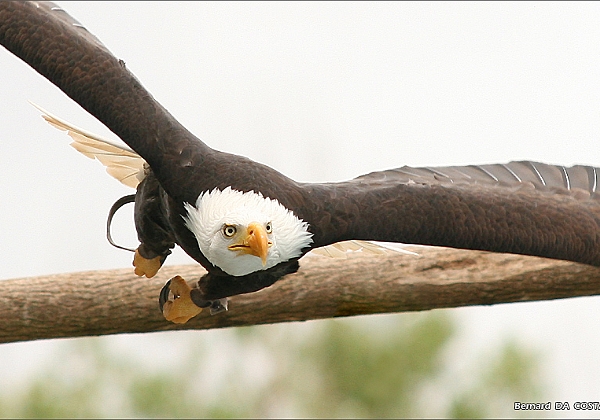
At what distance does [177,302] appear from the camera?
3.47 metres

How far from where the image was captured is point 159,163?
2777mm

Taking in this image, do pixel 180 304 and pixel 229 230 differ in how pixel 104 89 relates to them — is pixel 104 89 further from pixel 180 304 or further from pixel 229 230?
pixel 180 304

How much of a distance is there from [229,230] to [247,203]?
4.1 inches

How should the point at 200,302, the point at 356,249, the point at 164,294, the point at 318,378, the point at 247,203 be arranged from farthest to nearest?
1. the point at 318,378
2. the point at 356,249
3. the point at 164,294
4. the point at 200,302
5. the point at 247,203

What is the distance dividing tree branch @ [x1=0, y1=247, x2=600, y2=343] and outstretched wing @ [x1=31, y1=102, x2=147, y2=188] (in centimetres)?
40

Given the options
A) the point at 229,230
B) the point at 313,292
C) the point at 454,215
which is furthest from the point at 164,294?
the point at 454,215

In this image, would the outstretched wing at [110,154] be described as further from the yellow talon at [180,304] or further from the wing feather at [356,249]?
the wing feather at [356,249]

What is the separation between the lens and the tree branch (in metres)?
3.54

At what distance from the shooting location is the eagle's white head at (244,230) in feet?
8.54

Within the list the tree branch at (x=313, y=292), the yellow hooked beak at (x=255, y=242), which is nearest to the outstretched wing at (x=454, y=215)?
the yellow hooked beak at (x=255, y=242)

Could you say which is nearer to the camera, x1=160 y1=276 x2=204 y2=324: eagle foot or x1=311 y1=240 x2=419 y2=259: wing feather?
x1=160 y1=276 x2=204 y2=324: eagle foot

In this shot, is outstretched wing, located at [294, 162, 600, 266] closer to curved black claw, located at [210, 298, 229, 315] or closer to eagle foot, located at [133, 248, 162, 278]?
curved black claw, located at [210, 298, 229, 315]

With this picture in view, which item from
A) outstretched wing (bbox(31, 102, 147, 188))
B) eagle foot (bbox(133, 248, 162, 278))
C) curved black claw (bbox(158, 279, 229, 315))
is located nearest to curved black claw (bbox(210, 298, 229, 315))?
curved black claw (bbox(158, 279, 229, 315))

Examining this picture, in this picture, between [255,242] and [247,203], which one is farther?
[247,203]
